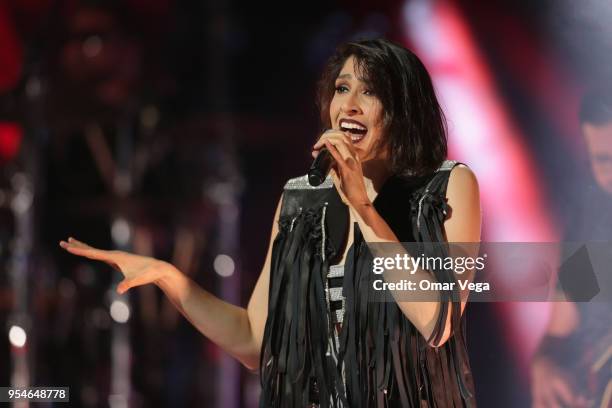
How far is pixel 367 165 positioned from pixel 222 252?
66.6 inches

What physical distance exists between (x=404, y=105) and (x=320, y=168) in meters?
0.26

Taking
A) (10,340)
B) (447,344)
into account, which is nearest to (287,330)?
(447,344)

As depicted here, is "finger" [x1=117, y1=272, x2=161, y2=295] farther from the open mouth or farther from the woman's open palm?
the open mouth

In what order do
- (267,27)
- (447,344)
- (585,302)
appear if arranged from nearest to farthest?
1. (447,344)
2. (585,302)
3. (267,27)

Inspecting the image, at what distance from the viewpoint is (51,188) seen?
3.13 meters

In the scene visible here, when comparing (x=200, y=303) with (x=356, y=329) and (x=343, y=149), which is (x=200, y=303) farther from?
(x=343, y=149)

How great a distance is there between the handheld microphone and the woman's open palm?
37 centimetres

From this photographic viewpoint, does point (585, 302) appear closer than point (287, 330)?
No

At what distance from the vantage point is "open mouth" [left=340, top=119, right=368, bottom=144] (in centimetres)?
140

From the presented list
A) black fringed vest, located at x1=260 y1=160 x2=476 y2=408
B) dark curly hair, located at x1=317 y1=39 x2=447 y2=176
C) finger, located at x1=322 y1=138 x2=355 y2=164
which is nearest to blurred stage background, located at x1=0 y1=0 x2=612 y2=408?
dark curly hair, located at x1=317 y1=39 x2=447 y2=176

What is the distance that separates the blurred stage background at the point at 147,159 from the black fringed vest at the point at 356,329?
0.73m

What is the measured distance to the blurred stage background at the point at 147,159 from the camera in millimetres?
2600

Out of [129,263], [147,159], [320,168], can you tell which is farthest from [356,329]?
[147,159]

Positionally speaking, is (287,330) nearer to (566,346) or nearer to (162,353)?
(566,346)
